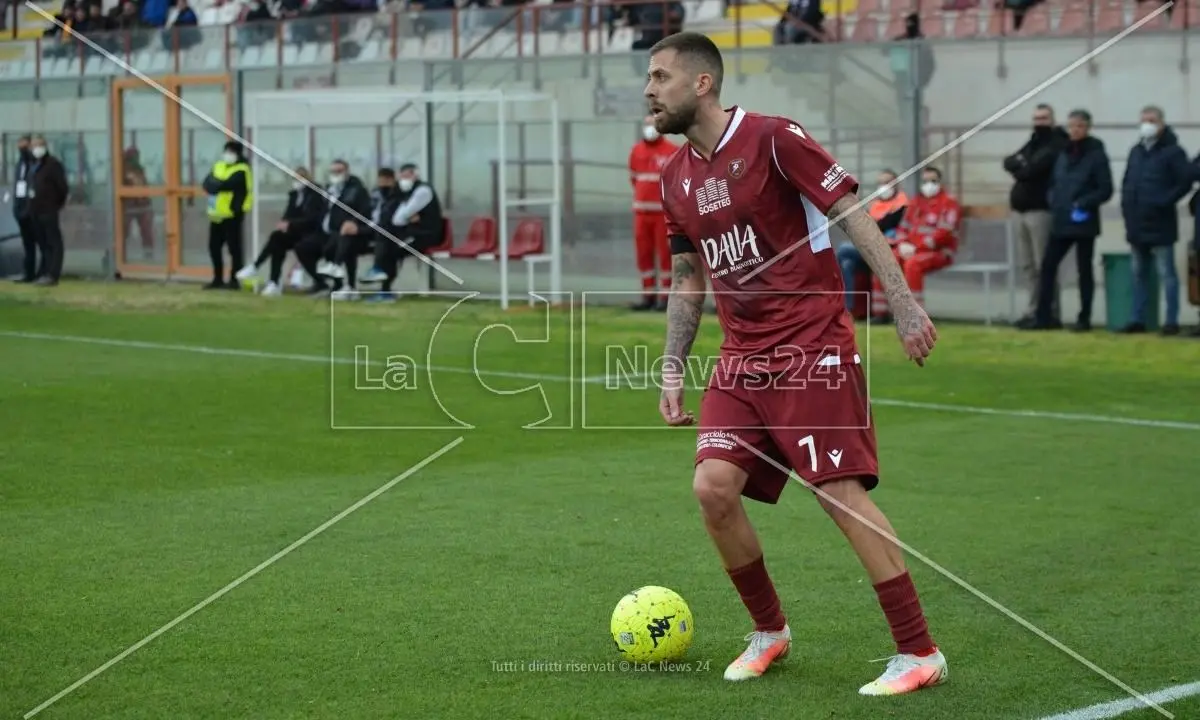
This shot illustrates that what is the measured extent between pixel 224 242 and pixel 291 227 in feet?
6.56

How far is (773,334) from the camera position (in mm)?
5832

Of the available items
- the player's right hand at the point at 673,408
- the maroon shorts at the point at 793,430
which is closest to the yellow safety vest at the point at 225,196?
the player's right hand at the point at 673,408

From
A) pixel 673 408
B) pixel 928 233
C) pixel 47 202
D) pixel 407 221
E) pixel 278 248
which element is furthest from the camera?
pixel 47 202

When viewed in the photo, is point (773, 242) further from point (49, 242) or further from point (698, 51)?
point (49, 242)

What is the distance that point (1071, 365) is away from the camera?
1561cm

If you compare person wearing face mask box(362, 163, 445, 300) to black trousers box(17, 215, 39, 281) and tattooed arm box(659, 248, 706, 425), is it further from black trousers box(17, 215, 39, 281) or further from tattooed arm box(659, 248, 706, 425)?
tattooed arm box(659, 248, 706, 425)

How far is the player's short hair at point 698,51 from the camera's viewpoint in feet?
19.2

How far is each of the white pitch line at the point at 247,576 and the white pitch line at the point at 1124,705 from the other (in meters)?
3.09

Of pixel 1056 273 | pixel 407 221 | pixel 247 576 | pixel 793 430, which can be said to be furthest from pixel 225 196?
pixel 793 430

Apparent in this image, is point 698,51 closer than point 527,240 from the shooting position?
Yes

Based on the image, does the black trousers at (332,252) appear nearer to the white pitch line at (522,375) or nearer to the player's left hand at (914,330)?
the white pitch line at (522,375)

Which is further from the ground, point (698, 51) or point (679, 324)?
point (698, 51)

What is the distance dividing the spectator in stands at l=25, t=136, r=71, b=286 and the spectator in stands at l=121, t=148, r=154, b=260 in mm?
1204

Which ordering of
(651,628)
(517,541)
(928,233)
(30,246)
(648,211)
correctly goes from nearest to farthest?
(651,628)
(517,541)
(928,233)
(648,211)
(30,246)
